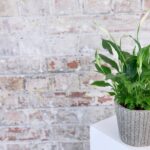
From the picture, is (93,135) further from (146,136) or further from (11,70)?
(11,70)

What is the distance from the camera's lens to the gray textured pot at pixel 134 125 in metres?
0.99

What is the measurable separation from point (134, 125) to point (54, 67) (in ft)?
1.77

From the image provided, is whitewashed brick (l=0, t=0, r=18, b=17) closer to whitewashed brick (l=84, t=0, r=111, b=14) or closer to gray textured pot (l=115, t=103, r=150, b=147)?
whitewashed brick (l=84, t=0, r=111, b=14)

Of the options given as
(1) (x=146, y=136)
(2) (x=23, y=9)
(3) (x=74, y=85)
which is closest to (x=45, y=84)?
(3) (x=74, y=85)

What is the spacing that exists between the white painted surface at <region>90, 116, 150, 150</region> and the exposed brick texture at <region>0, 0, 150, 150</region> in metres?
0.29

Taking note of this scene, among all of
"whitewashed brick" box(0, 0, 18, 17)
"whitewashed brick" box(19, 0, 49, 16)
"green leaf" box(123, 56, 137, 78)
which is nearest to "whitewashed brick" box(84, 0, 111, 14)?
"whitewashed brick" box(19, 0, 49, 16)

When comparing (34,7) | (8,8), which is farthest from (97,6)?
(8,8)

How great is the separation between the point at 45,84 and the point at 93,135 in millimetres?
386

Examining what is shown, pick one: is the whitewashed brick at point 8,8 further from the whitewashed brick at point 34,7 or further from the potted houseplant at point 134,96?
the potted houseplant at point 134,96

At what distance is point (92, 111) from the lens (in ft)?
4.86

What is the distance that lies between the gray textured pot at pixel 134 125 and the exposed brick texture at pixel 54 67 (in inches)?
16.9

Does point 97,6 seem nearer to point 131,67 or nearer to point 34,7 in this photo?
point 34,7

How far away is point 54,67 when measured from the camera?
1.42 m

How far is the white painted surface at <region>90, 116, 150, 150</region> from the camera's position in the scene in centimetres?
106
